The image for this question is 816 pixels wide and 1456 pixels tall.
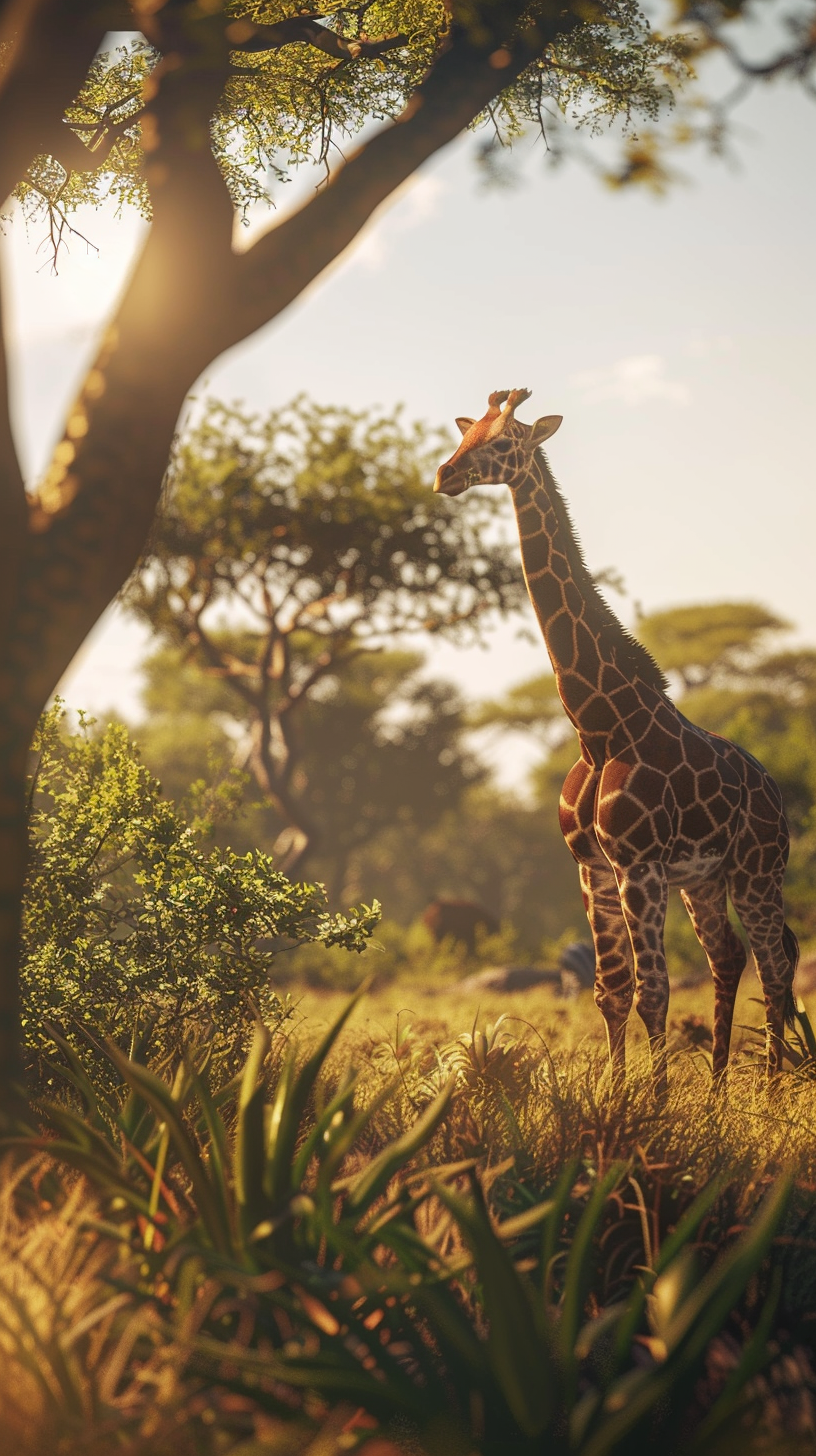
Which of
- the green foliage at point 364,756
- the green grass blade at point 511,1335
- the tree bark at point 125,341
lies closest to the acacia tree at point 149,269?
the tree bark at point 125,341

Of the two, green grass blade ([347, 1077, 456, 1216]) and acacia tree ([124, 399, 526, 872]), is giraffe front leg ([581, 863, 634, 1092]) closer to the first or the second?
green grass blade ([347, 1077, 456, 1216])

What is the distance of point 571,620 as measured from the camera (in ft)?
21.7

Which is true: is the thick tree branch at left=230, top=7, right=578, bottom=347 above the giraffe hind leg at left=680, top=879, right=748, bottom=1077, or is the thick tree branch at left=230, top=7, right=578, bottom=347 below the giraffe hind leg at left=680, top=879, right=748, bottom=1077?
above

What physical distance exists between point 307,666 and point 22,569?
28.2m

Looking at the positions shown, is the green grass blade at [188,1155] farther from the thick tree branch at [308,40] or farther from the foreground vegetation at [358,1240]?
the thick tree branch at [308,40]

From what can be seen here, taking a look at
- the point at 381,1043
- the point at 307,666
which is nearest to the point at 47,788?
the point at 381,1043

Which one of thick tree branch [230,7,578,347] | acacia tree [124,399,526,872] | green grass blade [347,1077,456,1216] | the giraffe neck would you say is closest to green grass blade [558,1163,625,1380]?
green grass blade [347,1077,456,1216]

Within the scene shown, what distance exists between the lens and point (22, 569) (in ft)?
12.2

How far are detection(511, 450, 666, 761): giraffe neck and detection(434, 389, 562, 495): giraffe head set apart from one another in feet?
0.43

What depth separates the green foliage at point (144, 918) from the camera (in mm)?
5887

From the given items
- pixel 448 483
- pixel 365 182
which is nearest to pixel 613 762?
pixel 448 483

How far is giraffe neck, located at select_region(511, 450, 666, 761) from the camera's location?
21.5ft

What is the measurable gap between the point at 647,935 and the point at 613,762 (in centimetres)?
104

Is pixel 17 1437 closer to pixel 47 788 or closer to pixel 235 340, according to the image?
pixel 235 340
